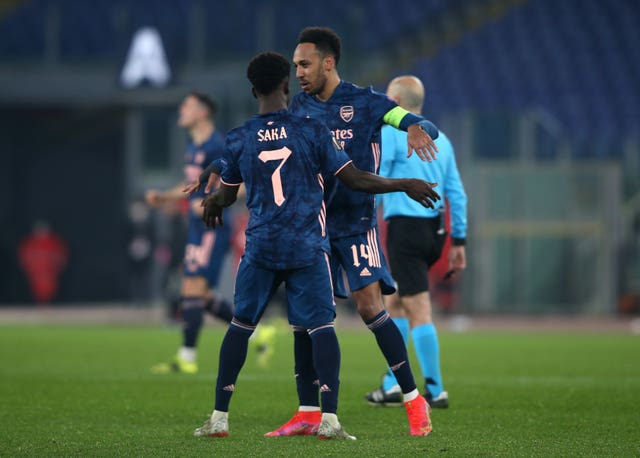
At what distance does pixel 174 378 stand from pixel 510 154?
17.9m

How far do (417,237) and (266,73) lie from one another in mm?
2170

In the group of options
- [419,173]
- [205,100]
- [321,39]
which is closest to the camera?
[321,39]

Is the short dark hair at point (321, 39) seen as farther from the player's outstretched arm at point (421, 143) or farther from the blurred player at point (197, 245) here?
the blurred player at point (197, 245)

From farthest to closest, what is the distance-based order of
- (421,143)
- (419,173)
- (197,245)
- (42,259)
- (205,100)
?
(42,259), (205,100), (197,245), (419,173), (421,143)

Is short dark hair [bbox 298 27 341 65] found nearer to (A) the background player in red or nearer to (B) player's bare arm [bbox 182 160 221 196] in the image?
(B) player's bare arm [bbox 182 160 221 196]

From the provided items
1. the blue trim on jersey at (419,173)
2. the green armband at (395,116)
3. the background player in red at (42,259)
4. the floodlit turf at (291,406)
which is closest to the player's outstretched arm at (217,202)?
the green armband at (395,116)

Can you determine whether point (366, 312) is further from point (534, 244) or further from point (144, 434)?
point (534, 244)

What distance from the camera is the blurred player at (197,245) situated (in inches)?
415

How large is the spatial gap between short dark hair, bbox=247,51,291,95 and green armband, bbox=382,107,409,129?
588mm

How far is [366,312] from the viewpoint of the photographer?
6277 millimetres

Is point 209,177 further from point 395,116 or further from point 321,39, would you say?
point 395,116

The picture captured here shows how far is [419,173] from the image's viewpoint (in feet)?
25.4

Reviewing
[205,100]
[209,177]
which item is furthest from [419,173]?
[205,100]

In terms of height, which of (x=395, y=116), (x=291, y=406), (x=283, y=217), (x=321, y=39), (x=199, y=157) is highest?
(x=321, y=39)
